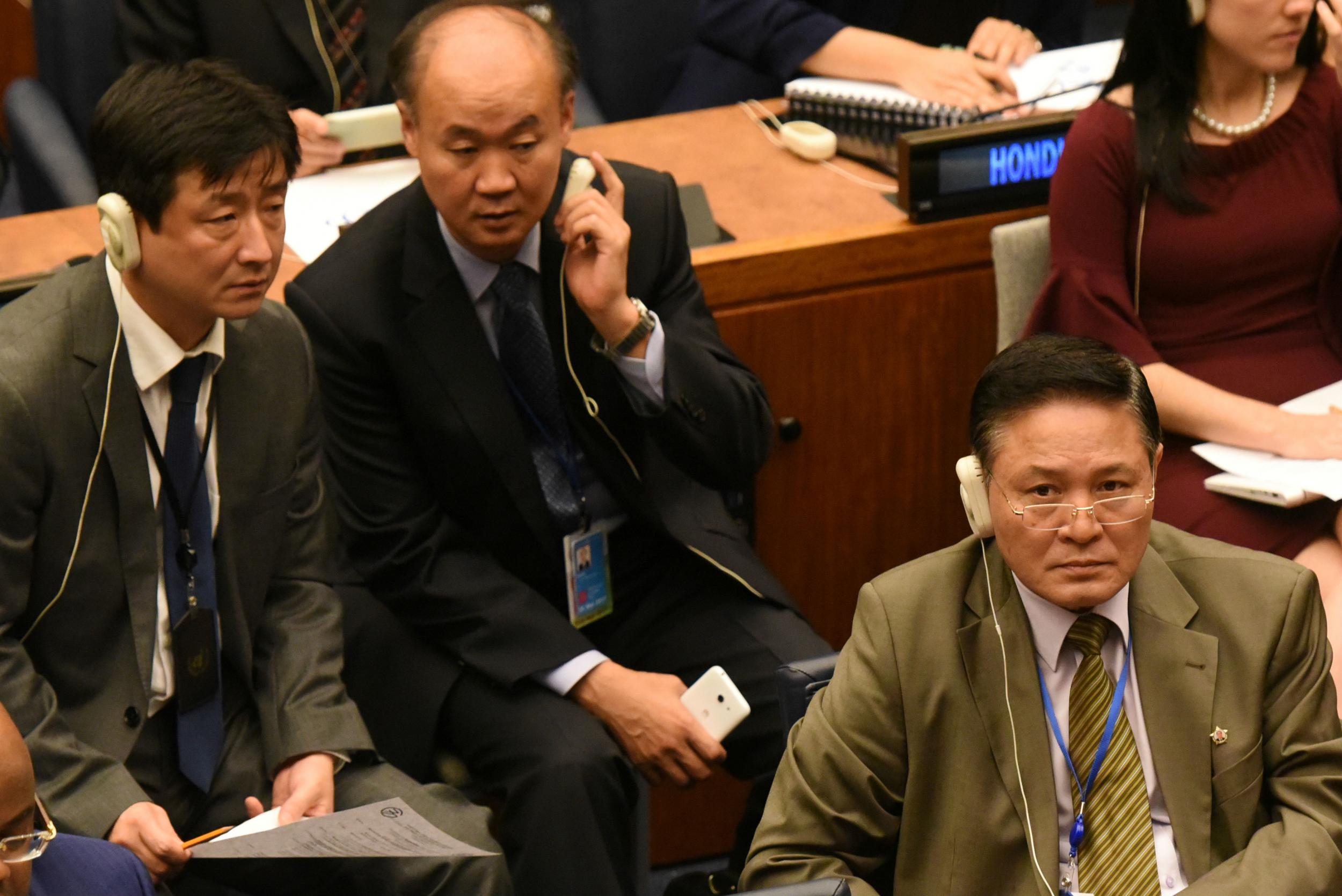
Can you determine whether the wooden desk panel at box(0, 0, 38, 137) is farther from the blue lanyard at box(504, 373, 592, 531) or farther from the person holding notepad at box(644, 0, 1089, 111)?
the blue lanyard at box(504, 373, 592, 531)

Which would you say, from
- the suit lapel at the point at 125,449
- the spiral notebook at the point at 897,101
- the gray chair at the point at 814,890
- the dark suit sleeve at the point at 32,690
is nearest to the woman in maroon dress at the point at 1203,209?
the spiral notebook at the point at 897,101

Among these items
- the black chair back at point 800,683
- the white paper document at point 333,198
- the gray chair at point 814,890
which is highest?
the white paper document at point 333,198

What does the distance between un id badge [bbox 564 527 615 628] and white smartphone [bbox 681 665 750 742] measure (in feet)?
0.65

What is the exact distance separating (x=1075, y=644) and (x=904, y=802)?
224 mm

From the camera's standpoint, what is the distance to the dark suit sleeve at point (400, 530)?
7.20 ft

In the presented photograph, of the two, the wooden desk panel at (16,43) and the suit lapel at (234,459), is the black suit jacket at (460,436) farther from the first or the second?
the wooden desk panel at (16,43)

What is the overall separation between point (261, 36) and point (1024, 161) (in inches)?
54.1

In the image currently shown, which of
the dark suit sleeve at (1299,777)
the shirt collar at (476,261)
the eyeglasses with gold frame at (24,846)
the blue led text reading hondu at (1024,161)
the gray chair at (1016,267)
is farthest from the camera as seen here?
the blue led text reading hondu at (1024,161)

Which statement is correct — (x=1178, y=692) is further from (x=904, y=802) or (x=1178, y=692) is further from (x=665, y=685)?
(x=665, y=685)

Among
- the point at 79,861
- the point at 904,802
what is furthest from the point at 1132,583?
the point at 79,861

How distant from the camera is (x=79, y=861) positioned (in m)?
1.48

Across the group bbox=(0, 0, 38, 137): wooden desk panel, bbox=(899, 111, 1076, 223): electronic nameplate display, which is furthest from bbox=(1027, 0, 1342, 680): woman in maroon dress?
bbox=(0, 0, 38, 137): wooden desk panel

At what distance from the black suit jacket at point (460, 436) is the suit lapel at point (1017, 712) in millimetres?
644

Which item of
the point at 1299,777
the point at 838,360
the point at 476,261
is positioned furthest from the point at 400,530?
the point at 1299,777
